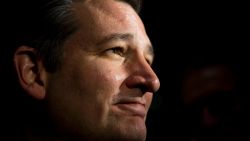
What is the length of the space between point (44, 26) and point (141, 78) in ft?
1.52

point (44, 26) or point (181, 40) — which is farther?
point (181, 40)

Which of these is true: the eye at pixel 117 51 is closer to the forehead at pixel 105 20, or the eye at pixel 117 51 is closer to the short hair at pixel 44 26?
the forehead at pixel 105 20

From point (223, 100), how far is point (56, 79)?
673 millimetres

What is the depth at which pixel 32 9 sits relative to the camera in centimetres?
188

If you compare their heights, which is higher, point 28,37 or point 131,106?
point 28,37

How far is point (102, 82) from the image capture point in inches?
68.2

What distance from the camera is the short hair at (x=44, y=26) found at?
1.80 metres

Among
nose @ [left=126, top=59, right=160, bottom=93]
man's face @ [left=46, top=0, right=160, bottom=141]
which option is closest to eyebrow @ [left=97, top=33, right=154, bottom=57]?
man's face @ [left=46, top=0, right=160, bottom=141]

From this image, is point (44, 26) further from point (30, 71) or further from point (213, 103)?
point (213, 103)

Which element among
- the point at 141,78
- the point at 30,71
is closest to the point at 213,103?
the point at 141,78

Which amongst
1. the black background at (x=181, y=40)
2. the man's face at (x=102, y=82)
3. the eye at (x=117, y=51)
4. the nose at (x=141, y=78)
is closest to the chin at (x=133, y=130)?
the man's face at (x=102, y=82)

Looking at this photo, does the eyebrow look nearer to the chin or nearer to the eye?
the eye

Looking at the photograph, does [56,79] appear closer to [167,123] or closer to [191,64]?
[191,64]

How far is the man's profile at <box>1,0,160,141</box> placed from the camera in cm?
172
